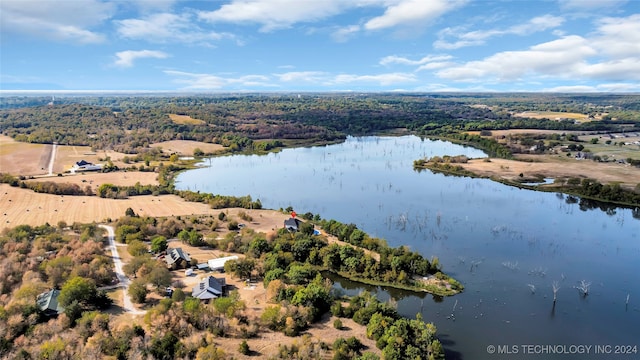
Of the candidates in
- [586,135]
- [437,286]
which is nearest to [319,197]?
[437,286]

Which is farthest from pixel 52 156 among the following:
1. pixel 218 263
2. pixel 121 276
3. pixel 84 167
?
pixel 218 263

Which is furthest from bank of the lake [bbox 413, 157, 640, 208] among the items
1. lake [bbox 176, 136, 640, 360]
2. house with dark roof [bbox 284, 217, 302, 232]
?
house with dark roof [bbox 284, 217, 302, 232]

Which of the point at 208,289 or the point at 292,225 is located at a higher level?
the point at 292,225

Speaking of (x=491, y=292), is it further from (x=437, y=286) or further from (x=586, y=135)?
(x=586, y=135)

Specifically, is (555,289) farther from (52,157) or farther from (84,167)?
(52,157)

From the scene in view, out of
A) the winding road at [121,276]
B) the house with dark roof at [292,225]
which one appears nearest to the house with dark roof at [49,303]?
the winding road at [121,276]

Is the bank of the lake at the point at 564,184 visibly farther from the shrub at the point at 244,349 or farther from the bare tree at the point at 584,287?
the shrub at the point at 244,349

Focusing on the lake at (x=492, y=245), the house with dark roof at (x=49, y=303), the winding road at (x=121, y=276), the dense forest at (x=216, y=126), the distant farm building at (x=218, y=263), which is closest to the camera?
the house with dark roof at (x=49, y=303)
